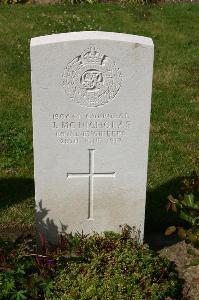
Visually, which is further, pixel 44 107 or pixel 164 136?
pixel 164 136

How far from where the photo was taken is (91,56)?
401 cm

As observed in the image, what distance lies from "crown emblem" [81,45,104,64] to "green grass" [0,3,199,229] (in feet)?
5.17

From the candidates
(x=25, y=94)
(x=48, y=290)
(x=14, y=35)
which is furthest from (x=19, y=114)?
(x=48, y=290)

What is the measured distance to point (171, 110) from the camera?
7.61 m

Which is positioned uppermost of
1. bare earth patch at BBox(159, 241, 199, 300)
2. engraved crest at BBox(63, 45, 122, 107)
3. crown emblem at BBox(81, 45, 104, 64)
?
crown emblem at BBox(81, 45, 104, 64)

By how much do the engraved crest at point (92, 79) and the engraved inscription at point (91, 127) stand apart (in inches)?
4.8

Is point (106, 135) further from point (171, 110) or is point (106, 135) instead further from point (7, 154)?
point (171, 110)

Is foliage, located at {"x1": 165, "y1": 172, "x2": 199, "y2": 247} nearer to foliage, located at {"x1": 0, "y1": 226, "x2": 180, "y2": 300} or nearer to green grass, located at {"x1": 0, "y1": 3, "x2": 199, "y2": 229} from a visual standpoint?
foliage, located at {"x1": 0, "y1": 226, "x2": 180, "y2": 300}

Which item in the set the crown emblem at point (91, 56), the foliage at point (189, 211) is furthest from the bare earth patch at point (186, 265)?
the crown emblem at point (91, 56)

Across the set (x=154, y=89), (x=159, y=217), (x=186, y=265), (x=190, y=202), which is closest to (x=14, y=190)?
(x=159, y=217)

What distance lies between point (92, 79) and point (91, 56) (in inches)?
7.4

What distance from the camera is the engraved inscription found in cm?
423

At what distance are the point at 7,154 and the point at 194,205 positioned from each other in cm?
286

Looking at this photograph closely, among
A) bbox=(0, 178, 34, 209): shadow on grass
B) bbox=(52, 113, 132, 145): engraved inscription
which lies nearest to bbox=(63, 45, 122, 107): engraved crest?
bbox=(52, 113, 132, 145): engraved inscription
